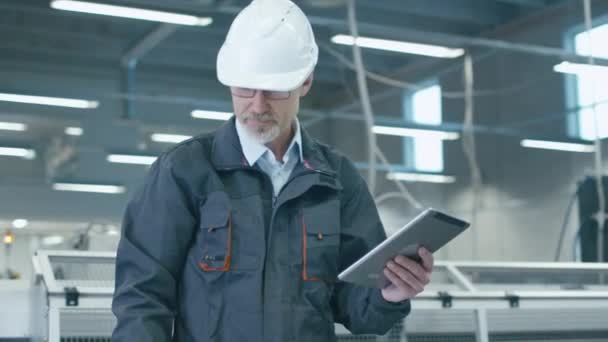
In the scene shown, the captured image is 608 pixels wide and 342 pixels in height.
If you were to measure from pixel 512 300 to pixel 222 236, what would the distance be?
4.24 feet

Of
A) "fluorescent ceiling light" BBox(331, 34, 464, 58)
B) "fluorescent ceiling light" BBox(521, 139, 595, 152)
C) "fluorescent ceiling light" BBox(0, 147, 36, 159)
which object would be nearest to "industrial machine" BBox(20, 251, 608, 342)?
"fluorescent ceiling light" BBox(331, 34, 464, 58)

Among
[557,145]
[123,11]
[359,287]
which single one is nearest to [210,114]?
[557,145]

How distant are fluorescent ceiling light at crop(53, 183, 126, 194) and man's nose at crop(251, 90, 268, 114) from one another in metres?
10.6

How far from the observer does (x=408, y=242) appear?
136 cm

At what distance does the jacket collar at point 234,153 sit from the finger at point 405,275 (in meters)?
0.20

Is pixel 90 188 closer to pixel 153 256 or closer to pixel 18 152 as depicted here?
pixel 18 152

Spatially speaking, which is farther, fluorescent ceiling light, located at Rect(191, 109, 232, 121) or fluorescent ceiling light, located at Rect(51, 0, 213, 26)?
fluorescent ceiling light, located at Rect(191, 109, 232, 121)

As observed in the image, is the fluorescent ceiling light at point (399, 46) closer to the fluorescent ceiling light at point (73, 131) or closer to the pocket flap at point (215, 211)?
the pocket flap at point (215, 211)

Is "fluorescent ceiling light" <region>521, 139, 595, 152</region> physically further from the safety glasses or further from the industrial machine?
the safety glasses

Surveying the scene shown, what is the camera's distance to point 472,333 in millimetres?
2512

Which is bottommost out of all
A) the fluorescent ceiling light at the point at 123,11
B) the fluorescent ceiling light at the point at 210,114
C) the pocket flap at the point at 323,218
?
the pocket flap at the point at 323,218

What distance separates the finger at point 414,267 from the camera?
1.41 metres

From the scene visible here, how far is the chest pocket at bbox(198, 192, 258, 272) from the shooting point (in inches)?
55.8

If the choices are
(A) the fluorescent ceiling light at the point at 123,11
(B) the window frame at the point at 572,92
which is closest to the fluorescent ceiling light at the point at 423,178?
(B) the window frame at the point at 572,92
